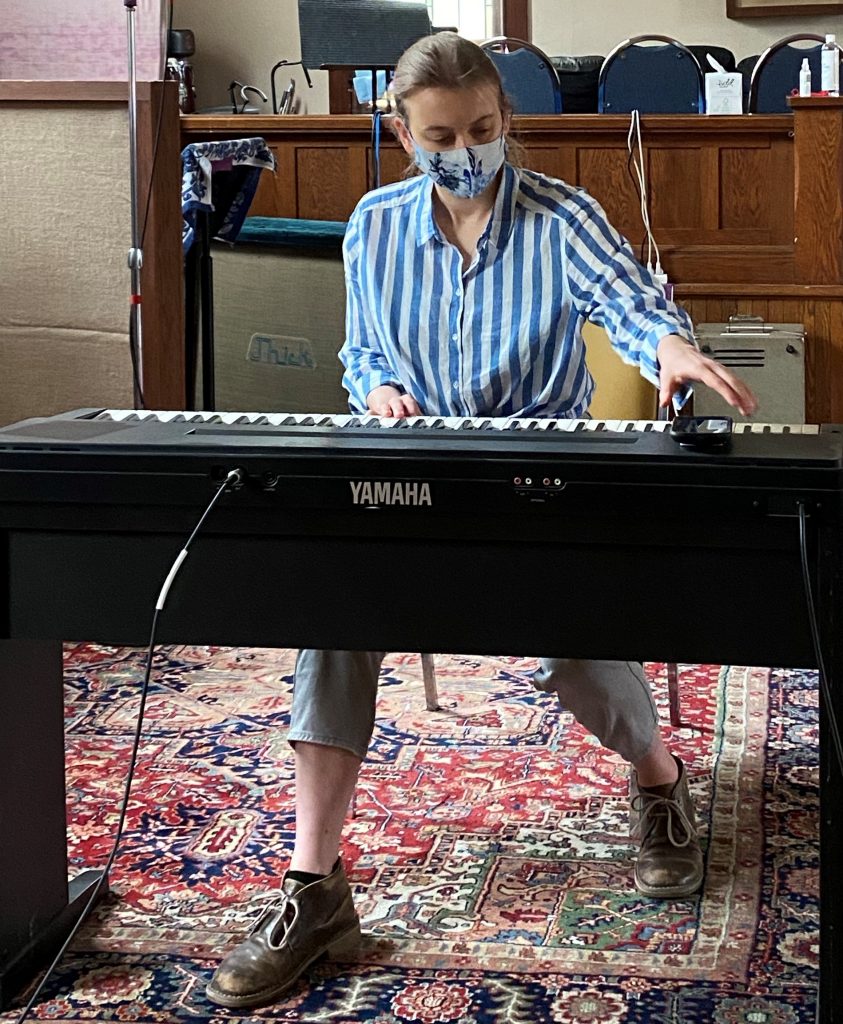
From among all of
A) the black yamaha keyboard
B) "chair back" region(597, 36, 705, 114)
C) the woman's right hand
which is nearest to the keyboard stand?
the black yamaha keyboard

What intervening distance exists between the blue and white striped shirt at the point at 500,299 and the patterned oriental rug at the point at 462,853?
24.5 inches

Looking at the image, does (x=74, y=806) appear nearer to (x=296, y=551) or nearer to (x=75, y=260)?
(x=296, y=551)

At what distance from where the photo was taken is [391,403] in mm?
1918

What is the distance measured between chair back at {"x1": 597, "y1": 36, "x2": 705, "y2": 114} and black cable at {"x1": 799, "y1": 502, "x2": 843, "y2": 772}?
18.6ft

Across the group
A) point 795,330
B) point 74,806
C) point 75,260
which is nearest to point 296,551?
point 74,806

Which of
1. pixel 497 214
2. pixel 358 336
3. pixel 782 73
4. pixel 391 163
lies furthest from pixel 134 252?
pixel 782 73

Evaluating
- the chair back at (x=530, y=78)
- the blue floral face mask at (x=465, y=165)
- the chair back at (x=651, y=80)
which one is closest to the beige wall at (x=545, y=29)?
the chair back at (x=651, y=80)

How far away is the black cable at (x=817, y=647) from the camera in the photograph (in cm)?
135

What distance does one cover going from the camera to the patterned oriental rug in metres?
1.71

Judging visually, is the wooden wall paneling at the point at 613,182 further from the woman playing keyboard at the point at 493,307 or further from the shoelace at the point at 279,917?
the shoelace at the point at 279,917

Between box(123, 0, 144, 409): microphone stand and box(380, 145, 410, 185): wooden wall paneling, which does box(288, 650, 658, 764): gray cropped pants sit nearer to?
box(123, 0, 144, 409): microphone stand

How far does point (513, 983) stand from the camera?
1.73 m

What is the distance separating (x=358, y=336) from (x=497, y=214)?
26cm

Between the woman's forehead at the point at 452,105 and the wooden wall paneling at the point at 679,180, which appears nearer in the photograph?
the woman's forehead at the point at 452,105
